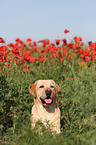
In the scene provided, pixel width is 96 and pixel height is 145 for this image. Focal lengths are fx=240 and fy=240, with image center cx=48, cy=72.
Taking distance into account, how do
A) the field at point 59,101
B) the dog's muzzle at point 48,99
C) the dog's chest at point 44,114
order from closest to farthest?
the field at point 59,101
the dog's muzzle at point 48,99
the dog's chest at point 44,114

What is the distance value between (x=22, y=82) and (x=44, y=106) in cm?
130

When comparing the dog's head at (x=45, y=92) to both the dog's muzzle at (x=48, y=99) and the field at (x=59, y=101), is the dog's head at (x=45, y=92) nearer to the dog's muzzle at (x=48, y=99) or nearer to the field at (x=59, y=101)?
the dog's muzzle at (x=48, y=99)

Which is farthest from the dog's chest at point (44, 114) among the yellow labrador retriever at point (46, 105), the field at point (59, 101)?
the field at point (59, 101)

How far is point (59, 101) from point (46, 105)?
3.00 feet

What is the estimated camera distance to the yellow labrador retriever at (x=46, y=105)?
3.61 metres

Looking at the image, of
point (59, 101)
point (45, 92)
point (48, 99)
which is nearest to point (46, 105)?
point (48, 99)

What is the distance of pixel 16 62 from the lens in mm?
6199

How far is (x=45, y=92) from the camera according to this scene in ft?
11.6

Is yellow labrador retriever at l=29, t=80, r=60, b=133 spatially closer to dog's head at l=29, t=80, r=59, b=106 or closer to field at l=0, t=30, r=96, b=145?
dog's head at l=29, t=80, r=59, b=106

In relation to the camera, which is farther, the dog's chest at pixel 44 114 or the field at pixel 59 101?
the dog's chest at pixel 44 114

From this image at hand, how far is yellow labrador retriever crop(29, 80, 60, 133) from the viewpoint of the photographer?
3.61 metres

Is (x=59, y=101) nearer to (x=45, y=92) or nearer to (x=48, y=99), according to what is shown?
(x=48, y=99)

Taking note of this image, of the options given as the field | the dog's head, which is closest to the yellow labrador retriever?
the dog's head

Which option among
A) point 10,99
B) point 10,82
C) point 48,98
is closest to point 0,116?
point 10,99
